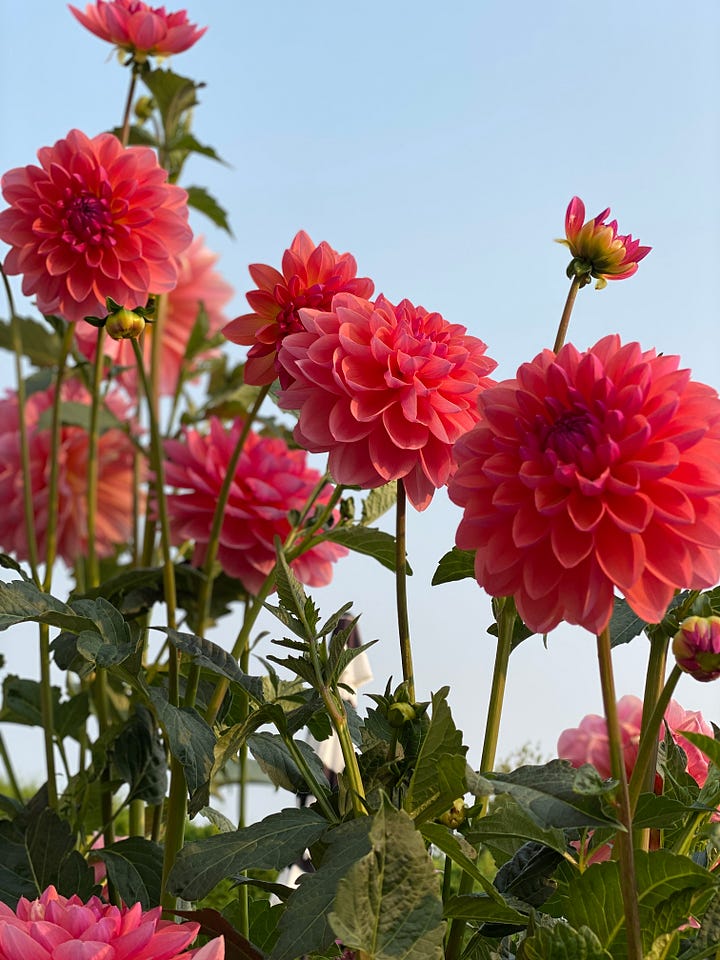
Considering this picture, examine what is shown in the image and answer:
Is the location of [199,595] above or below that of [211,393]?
below

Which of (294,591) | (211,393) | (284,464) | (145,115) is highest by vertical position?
(145,115)

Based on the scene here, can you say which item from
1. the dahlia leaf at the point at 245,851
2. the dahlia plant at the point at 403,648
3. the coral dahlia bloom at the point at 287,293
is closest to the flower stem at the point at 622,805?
the dahlia plant at the point at 403,648

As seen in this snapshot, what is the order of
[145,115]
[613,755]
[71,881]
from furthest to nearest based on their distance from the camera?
[145,115], [71,881], [613,755]

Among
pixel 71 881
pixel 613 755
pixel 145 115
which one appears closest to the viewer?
pixel 613 755

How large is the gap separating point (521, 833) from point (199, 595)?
1.89ft

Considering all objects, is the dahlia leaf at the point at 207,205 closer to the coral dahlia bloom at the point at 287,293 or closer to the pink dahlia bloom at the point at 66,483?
the pink dahlia bloom at the point at 66,483

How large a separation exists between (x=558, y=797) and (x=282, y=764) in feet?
0.61

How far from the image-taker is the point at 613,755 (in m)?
0.36

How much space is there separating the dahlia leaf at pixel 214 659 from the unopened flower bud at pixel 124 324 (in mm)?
163

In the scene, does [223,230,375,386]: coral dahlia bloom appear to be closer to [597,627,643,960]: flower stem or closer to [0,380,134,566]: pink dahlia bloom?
[597,627,643,960]: flower stem

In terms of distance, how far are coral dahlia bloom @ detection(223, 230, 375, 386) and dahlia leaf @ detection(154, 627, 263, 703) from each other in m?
0.13

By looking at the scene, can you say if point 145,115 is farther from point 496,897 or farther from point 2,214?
point 496,897

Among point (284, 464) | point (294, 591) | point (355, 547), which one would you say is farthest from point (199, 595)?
point (294, 591)

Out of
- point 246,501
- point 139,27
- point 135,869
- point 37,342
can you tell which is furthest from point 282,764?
point 37,342
